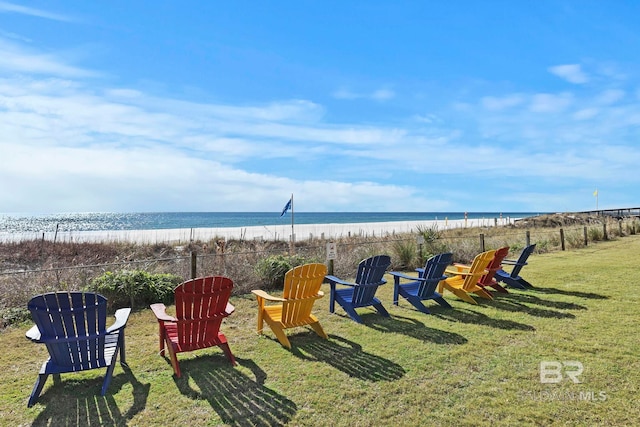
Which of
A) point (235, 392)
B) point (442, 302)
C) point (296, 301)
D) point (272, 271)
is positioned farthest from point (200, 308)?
point (272, 271)

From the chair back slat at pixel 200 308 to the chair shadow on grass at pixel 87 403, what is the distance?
1.80 feet

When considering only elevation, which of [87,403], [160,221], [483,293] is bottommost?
[87,403]

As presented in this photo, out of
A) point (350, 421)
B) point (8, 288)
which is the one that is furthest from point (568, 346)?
point (8, 288)

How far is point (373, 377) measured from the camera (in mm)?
3488

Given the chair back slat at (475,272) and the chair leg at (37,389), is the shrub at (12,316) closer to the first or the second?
the chair leg at (37,389)

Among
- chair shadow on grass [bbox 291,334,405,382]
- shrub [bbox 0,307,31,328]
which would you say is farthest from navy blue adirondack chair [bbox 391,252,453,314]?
shrub [bbox 0,307,31,328]

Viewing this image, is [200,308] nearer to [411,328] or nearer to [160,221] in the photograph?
[411,328]

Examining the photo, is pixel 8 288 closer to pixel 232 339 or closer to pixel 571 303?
pixel 232 339

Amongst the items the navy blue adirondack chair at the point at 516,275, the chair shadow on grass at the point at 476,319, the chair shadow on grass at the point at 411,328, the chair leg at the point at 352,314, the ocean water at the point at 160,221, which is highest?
the ocean water at the point at 160,221

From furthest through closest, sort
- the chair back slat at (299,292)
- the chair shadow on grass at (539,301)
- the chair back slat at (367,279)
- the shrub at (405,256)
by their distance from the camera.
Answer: the shrub at (405,256) < the chair shadow on grass at (539,301) < the chair back slat at (367,279) < the chair back slat at (299,292)

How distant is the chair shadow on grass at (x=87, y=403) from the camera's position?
2.87 meters

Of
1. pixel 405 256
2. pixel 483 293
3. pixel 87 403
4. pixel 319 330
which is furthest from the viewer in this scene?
pixel 405 256

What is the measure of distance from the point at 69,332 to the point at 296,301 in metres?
2.18

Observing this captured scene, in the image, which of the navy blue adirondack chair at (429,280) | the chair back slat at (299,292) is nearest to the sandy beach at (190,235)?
the navy blue adirondack chair at (429,280)
